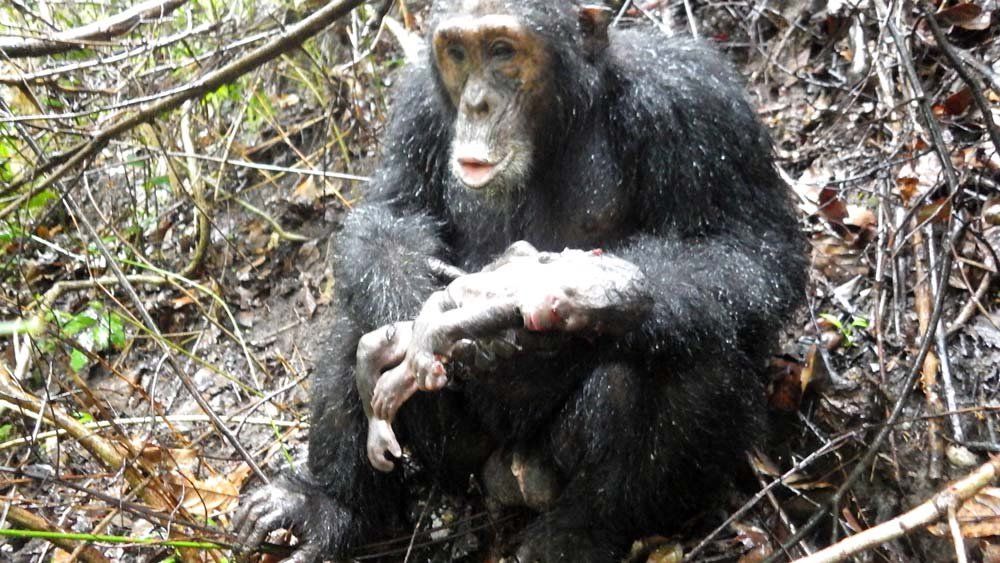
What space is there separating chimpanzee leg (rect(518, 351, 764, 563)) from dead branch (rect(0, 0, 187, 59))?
2.42 meters

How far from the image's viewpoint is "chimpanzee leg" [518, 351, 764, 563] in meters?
3.71

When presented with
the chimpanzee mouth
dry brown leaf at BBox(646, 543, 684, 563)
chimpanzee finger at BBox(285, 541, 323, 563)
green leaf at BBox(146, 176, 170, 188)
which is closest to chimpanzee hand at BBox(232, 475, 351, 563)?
chimpanzee finger at BBox(285, 541, 323, 563)

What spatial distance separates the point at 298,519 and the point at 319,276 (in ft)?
8.54

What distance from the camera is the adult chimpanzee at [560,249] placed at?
147 inches

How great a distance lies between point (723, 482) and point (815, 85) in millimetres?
3214

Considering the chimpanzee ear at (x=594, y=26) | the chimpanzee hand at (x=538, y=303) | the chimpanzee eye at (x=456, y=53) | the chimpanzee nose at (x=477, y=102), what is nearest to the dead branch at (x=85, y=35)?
the chimpanzee eye at (x=456, y=53)

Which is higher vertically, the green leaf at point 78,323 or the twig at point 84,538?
the twig at point 84,538

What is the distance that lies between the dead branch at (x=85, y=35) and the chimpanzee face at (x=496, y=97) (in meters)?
1.25

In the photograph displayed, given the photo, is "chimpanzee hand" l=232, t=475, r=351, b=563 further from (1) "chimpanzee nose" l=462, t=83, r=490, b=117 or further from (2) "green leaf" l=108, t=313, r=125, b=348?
(2) "green leaf" l=108, t=313, r=125, b=348

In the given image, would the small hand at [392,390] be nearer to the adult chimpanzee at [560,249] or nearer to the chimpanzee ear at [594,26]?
the adult chimpanzee at [560,249]

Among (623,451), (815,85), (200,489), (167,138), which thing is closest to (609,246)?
(623,451)

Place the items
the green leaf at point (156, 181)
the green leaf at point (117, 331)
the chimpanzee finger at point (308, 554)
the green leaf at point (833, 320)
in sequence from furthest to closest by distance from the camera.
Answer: the green leaf at point (156, 181) → the green leaf at point (117, 331) → the green leaf at point (833, 320) → the chimpanzee finger at point (308, 554)

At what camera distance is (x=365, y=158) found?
22.8ft

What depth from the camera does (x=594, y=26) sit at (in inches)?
166
